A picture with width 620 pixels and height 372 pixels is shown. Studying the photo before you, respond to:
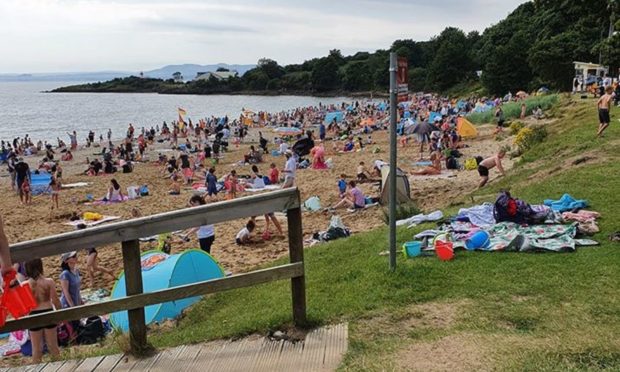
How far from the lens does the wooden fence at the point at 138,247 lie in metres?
3.50

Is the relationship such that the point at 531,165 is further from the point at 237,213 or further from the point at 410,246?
the point at 237,213

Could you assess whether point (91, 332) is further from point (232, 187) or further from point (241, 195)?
point (241, 195)

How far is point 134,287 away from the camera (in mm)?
3551

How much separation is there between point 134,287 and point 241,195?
1329 cm

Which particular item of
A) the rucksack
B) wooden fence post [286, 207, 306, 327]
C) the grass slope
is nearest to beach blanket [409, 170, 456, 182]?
the grass slope

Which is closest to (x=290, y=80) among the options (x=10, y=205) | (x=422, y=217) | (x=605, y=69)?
(x=605, y=69)

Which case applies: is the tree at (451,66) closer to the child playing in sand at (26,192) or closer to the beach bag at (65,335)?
the child playing in sand at (26,192)

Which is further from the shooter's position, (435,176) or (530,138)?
(530,138)

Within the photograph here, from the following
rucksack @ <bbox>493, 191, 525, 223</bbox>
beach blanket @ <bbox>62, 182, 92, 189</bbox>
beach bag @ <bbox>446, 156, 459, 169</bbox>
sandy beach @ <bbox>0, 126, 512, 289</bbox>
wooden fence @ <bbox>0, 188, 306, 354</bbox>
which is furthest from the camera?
beach blanket @ <bbox>62, 182, 92, 189</bbox>

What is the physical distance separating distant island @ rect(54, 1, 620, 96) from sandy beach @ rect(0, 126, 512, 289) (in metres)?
5.02

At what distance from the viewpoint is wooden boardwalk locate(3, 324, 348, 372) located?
3.35 meters

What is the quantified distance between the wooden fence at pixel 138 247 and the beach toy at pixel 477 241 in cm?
288

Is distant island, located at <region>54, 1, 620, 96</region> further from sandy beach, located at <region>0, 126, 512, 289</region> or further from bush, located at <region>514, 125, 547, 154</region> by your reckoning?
sandy beach, located at <region>0, 126, 512, 289</region>

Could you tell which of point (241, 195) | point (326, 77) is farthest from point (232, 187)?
point (326, 77)
